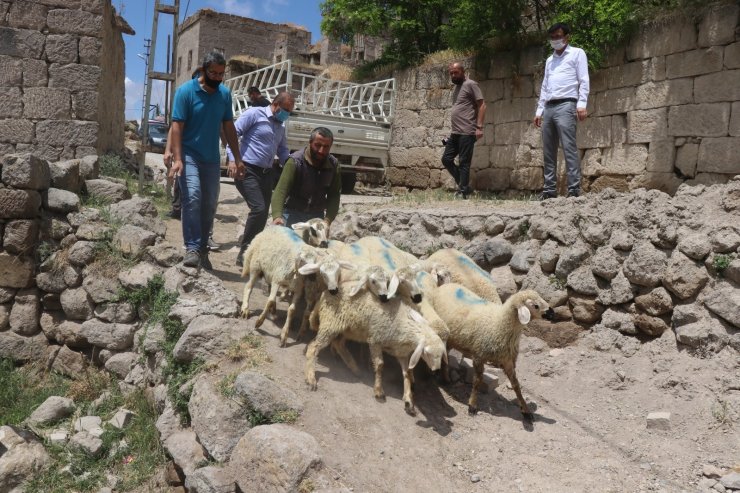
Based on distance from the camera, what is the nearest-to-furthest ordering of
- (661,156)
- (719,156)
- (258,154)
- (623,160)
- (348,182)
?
(258,154)
(719,156)
(661,156)
(623,160)
(348,182)

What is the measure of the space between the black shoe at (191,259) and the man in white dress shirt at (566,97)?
4.07 metres

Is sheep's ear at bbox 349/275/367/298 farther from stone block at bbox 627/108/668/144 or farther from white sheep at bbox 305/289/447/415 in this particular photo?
stone block at bbox 627/108/668/144

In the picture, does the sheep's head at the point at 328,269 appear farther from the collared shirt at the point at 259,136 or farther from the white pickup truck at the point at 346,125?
the white pickup truck at the point at 346,125

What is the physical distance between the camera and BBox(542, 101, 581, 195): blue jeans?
7.23m

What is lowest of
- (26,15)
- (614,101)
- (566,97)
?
(566,97)

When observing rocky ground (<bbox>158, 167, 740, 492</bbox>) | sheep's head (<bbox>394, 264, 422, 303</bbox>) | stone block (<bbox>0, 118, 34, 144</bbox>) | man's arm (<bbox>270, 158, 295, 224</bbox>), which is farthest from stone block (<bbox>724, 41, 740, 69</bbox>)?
stone block (<bbox>0, 118, 34, 144</bbox>)

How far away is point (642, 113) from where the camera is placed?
352 inches

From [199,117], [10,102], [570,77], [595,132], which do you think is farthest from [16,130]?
[595,132]

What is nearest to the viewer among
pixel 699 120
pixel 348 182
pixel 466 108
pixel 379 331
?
pixel 379 331

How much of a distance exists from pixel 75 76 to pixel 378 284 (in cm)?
720

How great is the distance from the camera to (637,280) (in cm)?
568

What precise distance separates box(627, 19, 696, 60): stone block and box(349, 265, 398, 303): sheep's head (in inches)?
244

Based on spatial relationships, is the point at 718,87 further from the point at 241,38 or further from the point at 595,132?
the point at 241,38

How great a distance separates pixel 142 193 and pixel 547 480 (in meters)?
7.68
